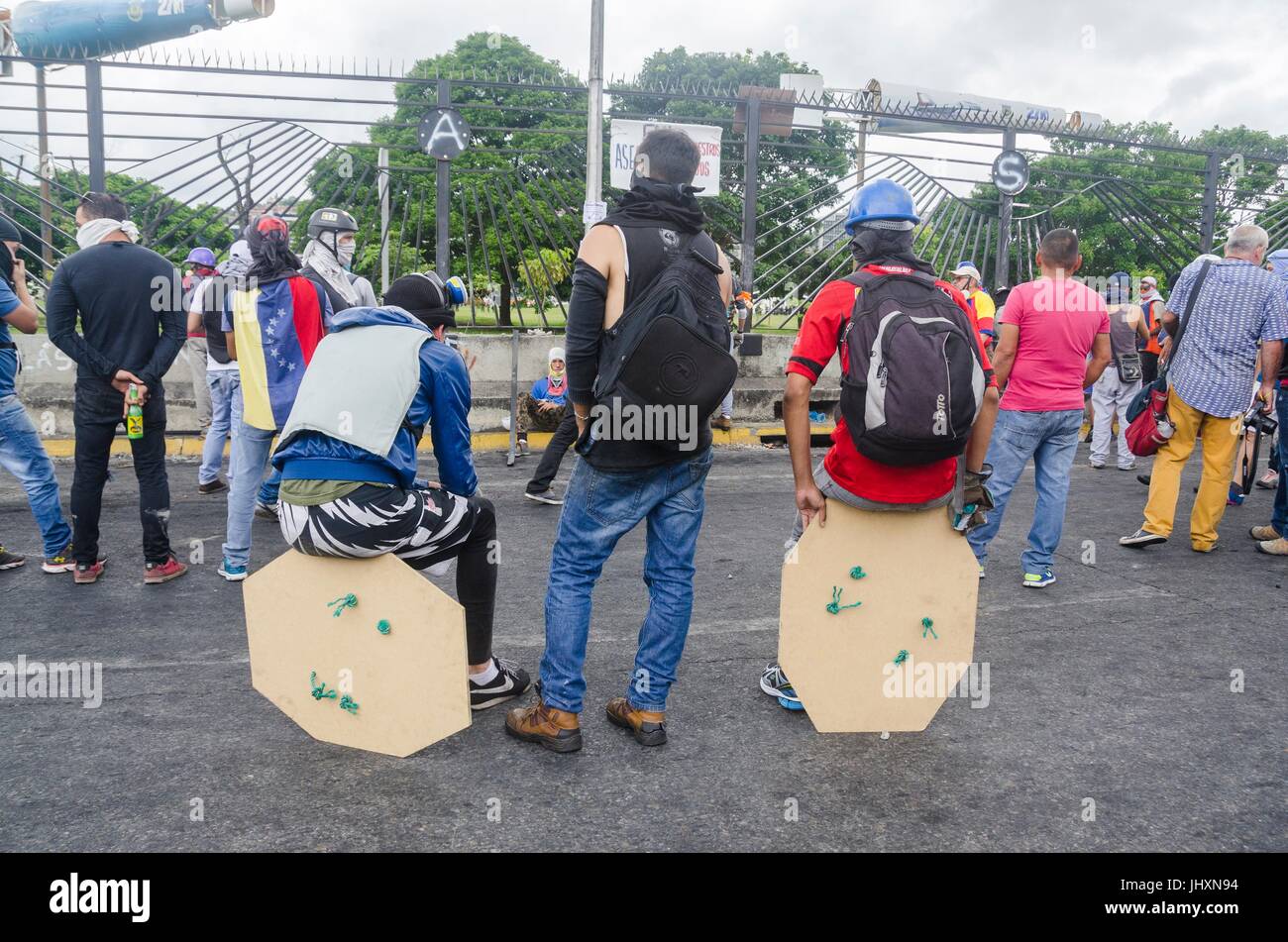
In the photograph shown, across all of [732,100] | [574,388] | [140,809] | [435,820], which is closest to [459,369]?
[574,388]

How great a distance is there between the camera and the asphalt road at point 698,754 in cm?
278

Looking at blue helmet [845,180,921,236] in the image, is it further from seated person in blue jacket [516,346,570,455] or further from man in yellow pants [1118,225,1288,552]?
seated person in blue jacket [516,346,570,455]

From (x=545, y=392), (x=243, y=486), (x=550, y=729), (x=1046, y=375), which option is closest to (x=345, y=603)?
(x=550, y=729)

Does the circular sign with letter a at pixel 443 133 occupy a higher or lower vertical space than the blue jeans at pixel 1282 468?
higher

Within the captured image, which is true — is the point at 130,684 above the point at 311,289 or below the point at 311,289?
below

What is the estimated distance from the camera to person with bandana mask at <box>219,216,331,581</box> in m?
4.93

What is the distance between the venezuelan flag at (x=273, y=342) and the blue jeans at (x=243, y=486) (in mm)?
131

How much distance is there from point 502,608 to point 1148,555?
4000mm

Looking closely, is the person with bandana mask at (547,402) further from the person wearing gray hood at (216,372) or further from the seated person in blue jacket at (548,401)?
the person wearing gray hood at (216,372)

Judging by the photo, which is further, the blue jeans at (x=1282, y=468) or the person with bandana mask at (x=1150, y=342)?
the person with bandana mask at (x=1150, y=342)

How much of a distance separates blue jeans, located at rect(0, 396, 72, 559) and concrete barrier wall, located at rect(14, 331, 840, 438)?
2.76 meters

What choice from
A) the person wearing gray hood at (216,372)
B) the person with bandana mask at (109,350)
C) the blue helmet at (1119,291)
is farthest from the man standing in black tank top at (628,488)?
the blue helmet at (1119,291)

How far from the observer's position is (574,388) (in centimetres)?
314
